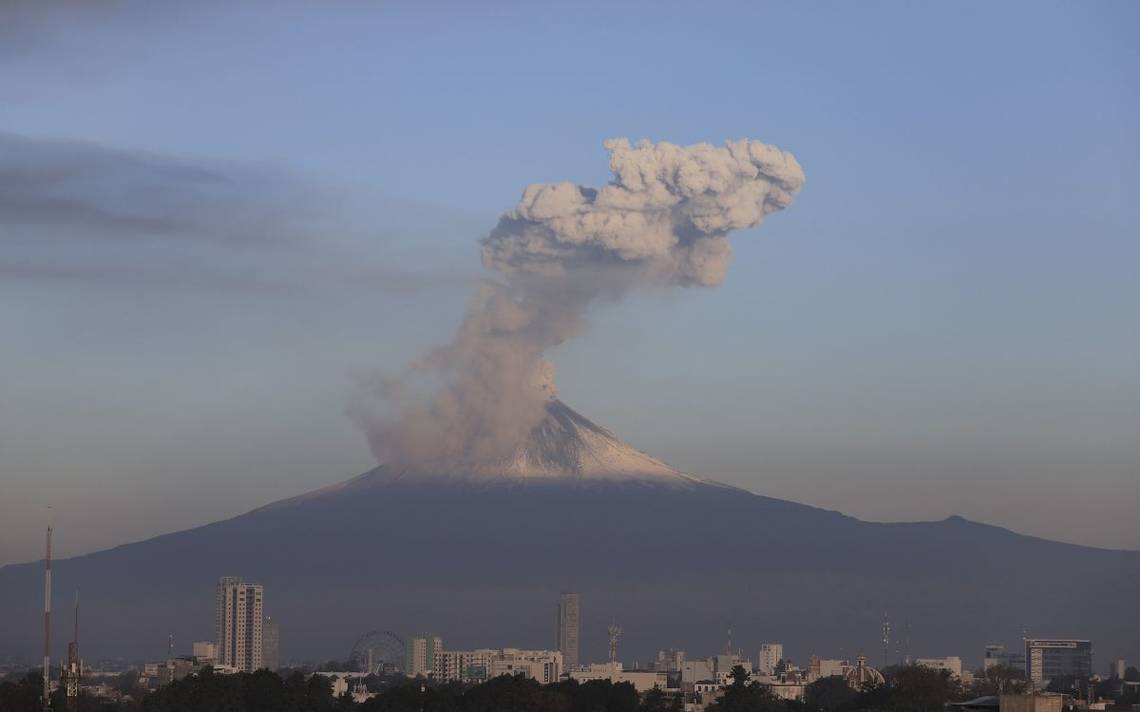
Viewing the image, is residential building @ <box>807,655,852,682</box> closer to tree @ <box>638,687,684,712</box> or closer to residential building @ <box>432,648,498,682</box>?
residential building @ <box>432,648,498,682</box>

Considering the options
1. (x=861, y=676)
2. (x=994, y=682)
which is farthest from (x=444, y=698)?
(x=861, y=676)

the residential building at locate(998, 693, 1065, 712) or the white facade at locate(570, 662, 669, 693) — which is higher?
the residential building at locate(998, 693, 1065, 712)

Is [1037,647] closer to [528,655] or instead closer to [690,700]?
[528,655]

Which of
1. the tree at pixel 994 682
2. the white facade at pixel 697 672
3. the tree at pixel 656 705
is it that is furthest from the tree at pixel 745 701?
the white facade at pixel 697 672

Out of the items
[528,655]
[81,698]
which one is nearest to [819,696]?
[81,698]

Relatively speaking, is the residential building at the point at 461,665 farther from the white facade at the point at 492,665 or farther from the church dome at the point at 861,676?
the church dome at the point at 861,676

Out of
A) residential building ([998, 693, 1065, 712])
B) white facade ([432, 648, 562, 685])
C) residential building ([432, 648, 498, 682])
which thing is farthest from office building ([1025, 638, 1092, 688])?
residential building ([998, 693, 1065, 712])

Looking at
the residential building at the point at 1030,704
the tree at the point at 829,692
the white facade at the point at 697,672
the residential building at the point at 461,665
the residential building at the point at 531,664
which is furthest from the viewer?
the residential building at the point at 461,665

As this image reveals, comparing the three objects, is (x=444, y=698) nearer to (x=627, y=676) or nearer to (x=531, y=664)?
(x=627, y=676)
